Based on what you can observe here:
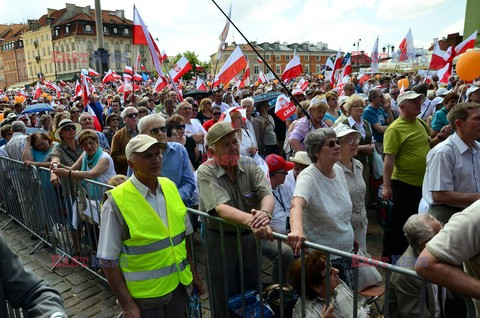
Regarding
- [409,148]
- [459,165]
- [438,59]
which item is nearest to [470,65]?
[409,148]

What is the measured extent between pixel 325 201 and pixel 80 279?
11.2 ft

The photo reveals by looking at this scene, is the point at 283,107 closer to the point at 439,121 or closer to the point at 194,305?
the point at 439,121

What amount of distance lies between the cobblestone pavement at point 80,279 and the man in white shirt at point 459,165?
1316 millimetres

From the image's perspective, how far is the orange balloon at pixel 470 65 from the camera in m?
7.11

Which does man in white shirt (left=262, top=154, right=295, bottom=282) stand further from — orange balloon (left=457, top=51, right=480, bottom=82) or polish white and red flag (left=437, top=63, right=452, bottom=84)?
polish white and red flag (left=437, top=63, right=452, bottom=84)

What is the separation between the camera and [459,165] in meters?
3.16

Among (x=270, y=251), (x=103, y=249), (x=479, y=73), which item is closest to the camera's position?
(x=103, y=249)

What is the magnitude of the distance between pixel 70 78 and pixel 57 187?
7997 centimetres

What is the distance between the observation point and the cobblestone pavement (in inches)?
154

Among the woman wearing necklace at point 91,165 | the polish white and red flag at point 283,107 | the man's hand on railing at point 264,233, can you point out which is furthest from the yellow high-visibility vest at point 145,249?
the polish white and red flag at point 283,107

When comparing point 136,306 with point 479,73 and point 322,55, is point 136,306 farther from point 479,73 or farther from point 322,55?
point 322,55

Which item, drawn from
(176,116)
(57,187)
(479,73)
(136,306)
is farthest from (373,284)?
(479,73)

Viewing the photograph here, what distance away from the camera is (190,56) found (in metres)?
85.2

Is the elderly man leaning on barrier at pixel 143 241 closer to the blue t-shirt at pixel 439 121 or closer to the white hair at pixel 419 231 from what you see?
the white hair at pixel 419 231
